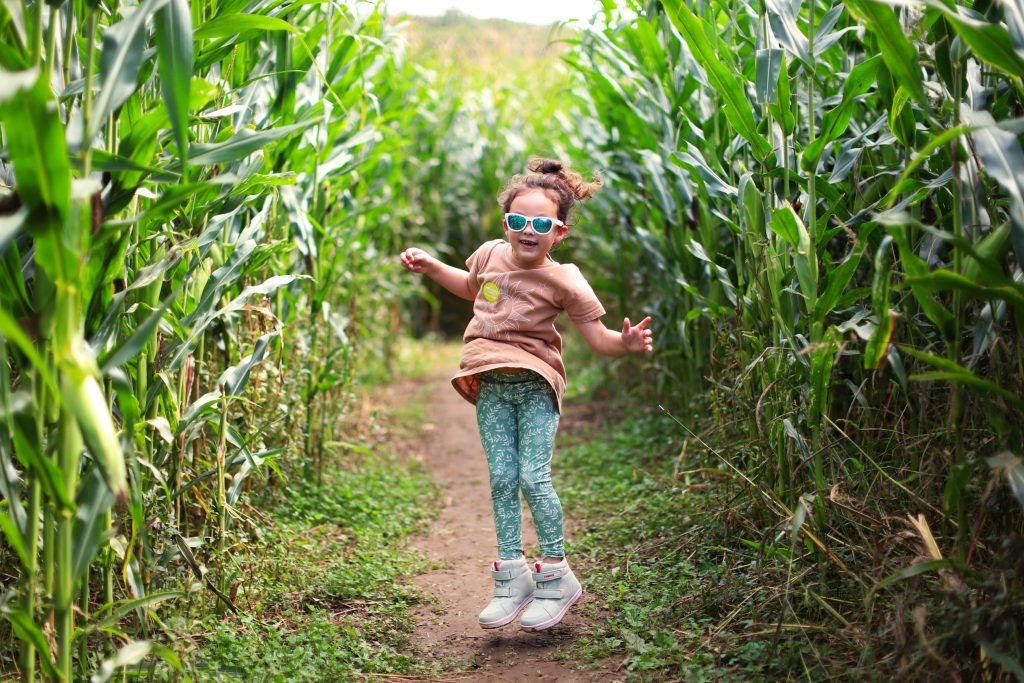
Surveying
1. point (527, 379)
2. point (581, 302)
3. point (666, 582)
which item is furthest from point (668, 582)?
point (581, 302)

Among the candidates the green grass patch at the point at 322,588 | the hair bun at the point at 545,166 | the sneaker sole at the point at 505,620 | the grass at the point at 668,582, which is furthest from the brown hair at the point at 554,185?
the green grass patch at the point at 322,588

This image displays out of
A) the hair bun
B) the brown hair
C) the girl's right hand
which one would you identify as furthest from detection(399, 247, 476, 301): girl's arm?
the hair bun

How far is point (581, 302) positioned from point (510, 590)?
88 cm

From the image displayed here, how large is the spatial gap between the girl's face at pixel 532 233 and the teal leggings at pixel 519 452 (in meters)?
0.35

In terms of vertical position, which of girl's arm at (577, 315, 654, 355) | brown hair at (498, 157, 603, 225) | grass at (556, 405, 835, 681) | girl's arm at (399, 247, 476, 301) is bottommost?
grass at (556, 405, 835, 681)

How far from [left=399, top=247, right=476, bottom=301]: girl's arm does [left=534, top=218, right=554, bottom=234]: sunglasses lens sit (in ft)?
1.12

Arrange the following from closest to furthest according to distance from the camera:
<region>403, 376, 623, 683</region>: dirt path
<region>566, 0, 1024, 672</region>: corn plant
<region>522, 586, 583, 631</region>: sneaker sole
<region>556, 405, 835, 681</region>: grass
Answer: <region>566, 0, 1024, 672</region>: corn plant → <region>556, 405, 835, 681</region>: grass → <region>403, 376, 623, 683</region>: dirt path → <region>522, 586, 583, 631</region>: sneaker sole

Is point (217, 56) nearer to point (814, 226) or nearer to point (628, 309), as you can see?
point (814, 226)

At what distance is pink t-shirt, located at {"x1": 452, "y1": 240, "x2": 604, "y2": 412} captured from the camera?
2.78 metres

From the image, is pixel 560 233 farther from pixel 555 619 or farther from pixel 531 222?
pixel 555 619

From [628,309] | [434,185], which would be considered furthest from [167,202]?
[434,185]

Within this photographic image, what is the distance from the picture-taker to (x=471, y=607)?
122 inches

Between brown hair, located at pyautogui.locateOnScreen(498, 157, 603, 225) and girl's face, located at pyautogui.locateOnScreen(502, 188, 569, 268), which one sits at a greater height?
brown hair, located at pyautogui.locateOnScreen(498, 157, 603, 225)

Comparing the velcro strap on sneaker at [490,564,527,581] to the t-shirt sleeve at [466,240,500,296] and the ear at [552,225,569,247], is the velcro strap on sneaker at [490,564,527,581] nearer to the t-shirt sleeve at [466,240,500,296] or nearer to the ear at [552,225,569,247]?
the t-shirt sleeve at [466,240,500,296]
